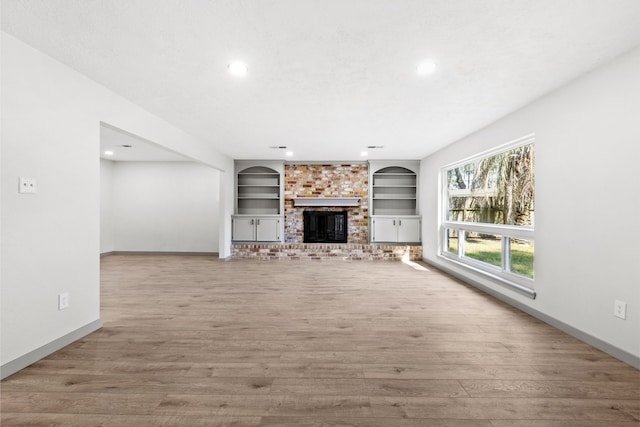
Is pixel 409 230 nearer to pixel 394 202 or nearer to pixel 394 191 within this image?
pixel 394 202

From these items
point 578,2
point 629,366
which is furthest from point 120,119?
point 629,366

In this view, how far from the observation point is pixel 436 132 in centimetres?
430

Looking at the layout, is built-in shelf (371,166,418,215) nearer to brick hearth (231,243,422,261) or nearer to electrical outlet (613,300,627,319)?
brick hearth (231,243,422,261)

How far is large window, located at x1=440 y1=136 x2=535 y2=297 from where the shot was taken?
3.38m

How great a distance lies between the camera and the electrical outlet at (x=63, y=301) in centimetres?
227

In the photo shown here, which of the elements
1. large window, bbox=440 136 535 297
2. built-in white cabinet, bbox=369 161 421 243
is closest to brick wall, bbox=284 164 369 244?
built-in white cabinet, bbox=369 161 421 243

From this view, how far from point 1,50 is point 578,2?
3.57m

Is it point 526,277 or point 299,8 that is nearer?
point 299,8

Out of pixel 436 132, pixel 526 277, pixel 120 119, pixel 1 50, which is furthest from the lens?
pixel 436 132

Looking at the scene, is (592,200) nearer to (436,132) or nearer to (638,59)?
(638,59)

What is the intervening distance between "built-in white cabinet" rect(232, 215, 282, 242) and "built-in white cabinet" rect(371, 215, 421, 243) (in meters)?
2.30

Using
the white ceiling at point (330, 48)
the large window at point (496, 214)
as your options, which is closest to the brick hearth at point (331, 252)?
the large window at point (496, 214)

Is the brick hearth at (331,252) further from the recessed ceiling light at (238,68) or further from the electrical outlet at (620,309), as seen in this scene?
the recessed ceiling light at (238,68)

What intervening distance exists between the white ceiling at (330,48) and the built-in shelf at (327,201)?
3.59 meters
